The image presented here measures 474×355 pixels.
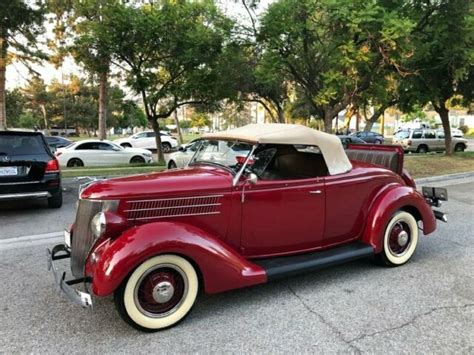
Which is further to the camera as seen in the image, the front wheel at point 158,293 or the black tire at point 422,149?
the black tire at point 422,149

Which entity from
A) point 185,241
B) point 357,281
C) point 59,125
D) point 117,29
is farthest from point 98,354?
point 59,125

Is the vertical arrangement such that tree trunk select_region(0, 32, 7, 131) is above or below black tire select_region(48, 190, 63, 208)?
above

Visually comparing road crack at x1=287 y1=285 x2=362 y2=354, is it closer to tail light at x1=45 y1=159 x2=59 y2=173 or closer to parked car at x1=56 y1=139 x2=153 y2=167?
tail light at x1=45 y1=159 x2=59 y2=173

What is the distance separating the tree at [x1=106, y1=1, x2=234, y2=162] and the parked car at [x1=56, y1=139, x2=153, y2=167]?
2.74 m

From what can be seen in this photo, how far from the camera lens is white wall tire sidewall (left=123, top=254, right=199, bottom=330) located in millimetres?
3074

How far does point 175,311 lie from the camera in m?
3.27

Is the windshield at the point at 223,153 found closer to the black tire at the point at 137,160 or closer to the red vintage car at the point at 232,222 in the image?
the red vintage car at the point at 232,222

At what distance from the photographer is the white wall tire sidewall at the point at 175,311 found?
307cm

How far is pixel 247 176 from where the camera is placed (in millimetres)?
3729

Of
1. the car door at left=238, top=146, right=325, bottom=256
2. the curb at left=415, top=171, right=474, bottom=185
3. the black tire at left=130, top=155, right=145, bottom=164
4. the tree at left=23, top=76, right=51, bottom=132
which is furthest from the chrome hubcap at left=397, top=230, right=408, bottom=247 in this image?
the tree at left=23, top=76, right=51, bottom=132

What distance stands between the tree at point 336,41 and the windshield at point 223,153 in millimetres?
6791

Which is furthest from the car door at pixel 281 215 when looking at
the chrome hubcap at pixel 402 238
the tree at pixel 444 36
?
the tree at pixel 444 36

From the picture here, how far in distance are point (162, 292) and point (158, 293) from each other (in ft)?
0.11

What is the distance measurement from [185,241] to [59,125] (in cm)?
6617
